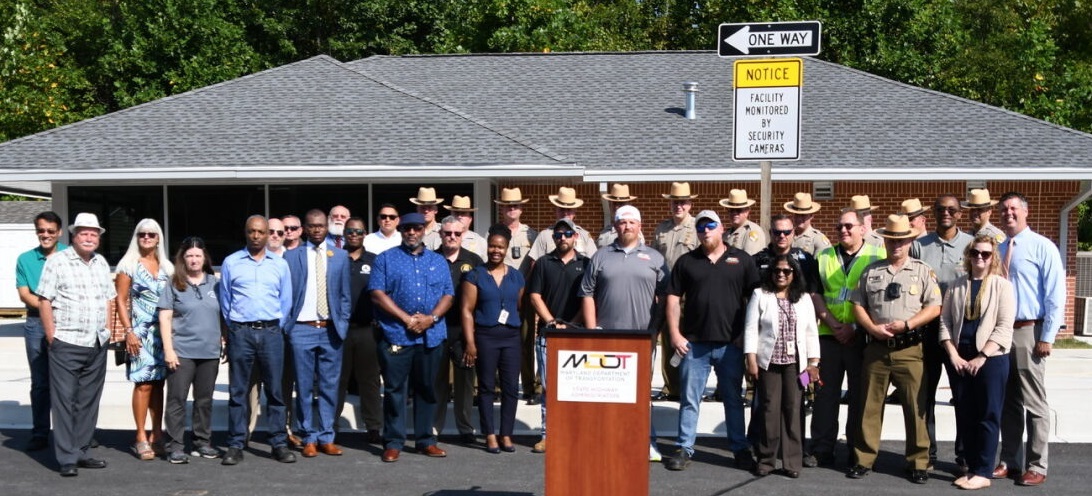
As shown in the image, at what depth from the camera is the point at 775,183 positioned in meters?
17.5

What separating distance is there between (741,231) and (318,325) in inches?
153

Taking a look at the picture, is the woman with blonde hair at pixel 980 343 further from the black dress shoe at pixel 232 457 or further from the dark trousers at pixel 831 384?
the black dress shoe at pixel 232 457

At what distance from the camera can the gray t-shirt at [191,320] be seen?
356 inches

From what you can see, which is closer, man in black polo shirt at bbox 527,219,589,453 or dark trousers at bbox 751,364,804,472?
dark trousers at bbox 751,364,804,472

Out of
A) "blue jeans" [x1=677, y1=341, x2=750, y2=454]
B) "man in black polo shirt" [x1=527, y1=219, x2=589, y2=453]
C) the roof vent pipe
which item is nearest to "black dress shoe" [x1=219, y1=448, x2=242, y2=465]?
"man in black polo shirt" [x1=527, y1=219, x2=589, y2=453]

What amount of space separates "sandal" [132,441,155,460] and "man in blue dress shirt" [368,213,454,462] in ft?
5.87

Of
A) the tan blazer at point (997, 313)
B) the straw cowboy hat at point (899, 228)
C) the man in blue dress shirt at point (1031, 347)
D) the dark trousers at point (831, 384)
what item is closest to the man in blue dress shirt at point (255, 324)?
the dark trousers at point (831, 384)

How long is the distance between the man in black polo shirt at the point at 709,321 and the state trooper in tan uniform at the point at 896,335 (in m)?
0.84

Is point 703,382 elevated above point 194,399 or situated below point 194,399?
above

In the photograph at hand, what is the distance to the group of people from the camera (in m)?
8.48

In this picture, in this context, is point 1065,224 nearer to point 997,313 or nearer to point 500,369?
point 997,313

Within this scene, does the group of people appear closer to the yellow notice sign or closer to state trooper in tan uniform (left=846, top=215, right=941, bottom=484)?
state trooper in tan uniform (left=846, top=215, right=941, bottom=484)

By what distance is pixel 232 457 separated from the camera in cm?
901

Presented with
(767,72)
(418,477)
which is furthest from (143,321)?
(767,72)
